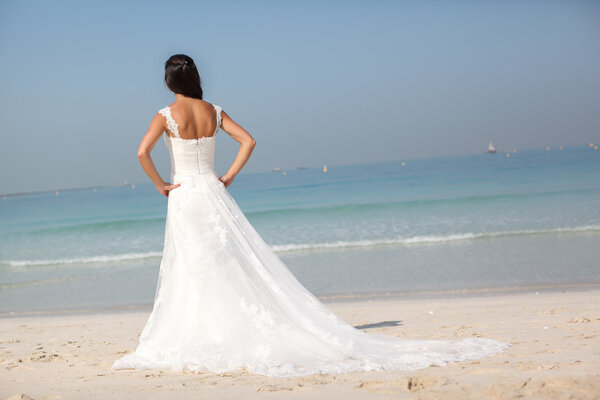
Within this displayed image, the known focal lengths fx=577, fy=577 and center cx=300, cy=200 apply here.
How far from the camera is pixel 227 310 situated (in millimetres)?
4250

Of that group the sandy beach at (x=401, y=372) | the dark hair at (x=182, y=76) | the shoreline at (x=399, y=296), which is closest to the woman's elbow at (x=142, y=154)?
the dark hair at (x=182, y=76)

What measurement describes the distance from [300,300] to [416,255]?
7711mm

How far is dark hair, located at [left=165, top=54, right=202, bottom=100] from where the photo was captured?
13.7ft

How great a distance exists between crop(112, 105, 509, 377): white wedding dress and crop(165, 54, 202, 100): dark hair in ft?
0.69

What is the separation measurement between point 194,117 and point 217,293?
1326mm

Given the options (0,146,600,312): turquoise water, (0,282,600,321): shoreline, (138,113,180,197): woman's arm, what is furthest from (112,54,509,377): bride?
(0,146,600,312): turquoise water

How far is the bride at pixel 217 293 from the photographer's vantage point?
402cm

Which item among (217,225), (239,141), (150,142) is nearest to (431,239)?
(239,141)

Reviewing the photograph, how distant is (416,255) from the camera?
38.4 feet

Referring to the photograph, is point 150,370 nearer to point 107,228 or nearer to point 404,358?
point 404,358

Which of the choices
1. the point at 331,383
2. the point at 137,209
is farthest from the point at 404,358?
the point at 137,209

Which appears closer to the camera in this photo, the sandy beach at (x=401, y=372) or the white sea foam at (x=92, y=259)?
the sandy beach at (x=401, y=372)

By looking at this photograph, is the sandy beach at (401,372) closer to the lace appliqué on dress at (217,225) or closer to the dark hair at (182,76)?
the lace appliqué on dress at (217,225)

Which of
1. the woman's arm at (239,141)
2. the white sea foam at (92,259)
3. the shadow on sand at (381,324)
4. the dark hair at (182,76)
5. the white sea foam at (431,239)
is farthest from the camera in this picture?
the white sea foam at (92,259)
